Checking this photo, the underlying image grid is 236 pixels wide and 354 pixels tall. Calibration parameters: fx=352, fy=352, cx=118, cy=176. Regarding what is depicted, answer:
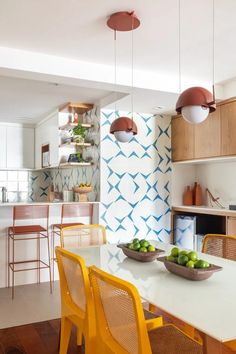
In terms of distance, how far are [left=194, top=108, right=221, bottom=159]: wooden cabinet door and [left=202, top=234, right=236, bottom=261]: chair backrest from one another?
169 centimetres

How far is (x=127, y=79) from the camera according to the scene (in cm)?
366

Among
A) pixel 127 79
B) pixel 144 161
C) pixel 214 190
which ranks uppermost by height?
pixel 127 79

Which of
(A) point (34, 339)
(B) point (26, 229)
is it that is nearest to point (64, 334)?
(A) point (34, 339)

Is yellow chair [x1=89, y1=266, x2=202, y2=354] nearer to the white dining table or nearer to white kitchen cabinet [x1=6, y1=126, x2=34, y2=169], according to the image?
the white dining table

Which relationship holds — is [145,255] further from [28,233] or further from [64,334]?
[28,233]

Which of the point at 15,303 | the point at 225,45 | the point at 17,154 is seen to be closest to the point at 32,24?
the point at 225,45

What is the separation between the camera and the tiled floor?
316cm

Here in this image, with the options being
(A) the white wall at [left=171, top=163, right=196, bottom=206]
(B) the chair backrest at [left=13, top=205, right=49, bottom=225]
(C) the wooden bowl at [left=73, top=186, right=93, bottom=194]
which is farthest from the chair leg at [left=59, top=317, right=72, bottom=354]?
(A) the white wall at [left=171, top=163, right=196, bottom=206]

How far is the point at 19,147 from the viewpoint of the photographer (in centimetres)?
650

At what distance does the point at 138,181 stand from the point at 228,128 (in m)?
1.42

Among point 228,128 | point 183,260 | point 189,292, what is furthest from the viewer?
point 228,128

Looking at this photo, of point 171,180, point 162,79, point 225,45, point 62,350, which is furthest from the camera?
point 171,180

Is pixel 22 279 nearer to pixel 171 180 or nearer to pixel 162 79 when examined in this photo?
pixel 171 180

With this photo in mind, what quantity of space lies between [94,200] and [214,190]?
1.67 metres
